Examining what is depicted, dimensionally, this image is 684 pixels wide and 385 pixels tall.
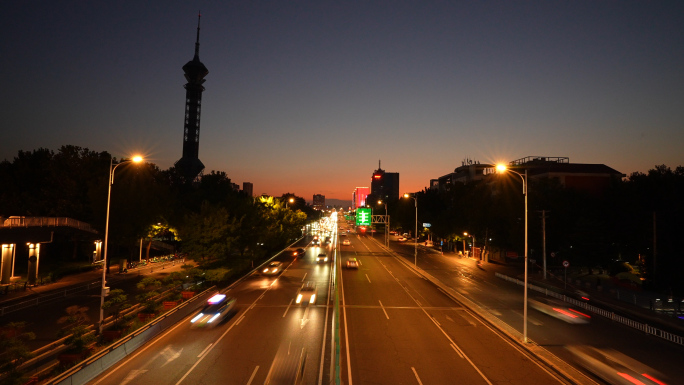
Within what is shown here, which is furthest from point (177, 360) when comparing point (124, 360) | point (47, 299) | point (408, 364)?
point (47, 299)

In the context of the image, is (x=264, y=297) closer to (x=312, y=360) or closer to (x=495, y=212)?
(x=312, y=360)

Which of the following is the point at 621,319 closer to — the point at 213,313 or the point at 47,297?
the point at 213,313

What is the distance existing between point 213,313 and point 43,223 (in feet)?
94.0

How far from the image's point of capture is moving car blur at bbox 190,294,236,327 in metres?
22.6

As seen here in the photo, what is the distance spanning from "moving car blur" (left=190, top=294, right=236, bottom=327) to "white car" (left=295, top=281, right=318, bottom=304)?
6.29m

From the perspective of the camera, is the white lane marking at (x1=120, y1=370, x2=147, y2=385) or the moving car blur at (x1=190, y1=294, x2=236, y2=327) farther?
the moving car blur at (x1=190, y1=294, x2=236, y2=327)

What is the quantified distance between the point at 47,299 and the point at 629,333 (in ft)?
134

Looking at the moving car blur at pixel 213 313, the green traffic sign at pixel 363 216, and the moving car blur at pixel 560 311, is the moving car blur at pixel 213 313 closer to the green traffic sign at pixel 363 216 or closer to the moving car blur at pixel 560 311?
the moving car blur at pixel 560 311

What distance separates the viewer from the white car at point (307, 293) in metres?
30.1

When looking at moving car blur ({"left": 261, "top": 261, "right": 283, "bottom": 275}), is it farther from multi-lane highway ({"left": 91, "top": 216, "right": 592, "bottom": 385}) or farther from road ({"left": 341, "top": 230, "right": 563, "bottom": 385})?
road ({"left": 341, "top": 230, "right": 563, "bottom": 385})

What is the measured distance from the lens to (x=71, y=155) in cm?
5328

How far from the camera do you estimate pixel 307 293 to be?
33.0 meters

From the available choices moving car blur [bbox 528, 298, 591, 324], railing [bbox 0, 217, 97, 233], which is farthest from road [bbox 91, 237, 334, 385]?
railing [bbox 0, 217, 97, 233]

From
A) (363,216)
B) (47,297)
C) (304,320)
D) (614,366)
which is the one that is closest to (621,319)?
(614,366)
